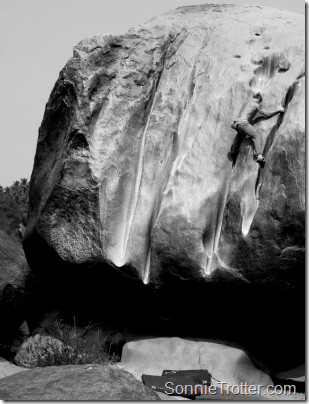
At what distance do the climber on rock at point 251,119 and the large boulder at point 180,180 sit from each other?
5.4 inches

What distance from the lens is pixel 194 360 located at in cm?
1089

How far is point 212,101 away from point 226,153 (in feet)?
3.03

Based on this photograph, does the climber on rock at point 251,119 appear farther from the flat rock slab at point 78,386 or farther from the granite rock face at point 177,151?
the flat rock slab at point 78,386

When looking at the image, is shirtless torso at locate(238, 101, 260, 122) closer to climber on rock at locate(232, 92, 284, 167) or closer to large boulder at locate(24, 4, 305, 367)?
climber on rock at locate(232, 92, 284, 167)

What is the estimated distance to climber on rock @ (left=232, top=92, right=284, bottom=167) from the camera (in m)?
10.8

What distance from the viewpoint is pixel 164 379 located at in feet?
33.7

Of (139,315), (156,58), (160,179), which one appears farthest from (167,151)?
(139,315)

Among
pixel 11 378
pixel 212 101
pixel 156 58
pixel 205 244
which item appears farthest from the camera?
pixel 156 58

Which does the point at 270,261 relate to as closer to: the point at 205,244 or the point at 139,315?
the point at 205,244

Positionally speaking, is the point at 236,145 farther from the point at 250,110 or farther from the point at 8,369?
the point at 8,369

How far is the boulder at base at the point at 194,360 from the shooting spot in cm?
1073

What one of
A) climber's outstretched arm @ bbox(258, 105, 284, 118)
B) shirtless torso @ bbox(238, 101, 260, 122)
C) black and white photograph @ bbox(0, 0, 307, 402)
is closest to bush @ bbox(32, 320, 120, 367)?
black and white photograph @ bbox(0, 0, 307, 402)

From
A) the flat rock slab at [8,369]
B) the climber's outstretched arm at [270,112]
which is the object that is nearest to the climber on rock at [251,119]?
the climber's outstretched arm at [270,112]

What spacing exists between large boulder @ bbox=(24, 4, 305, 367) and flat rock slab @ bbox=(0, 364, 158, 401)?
7.55ft
